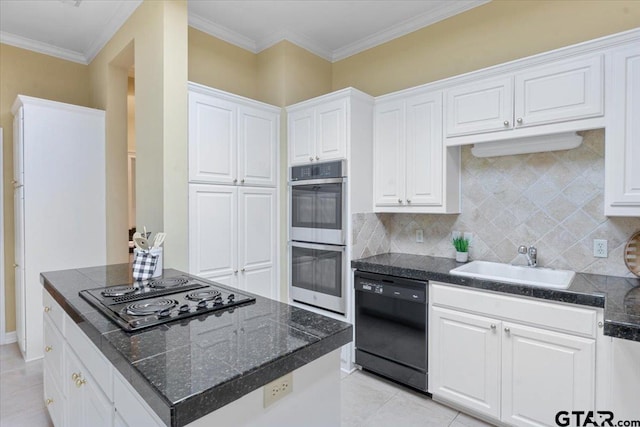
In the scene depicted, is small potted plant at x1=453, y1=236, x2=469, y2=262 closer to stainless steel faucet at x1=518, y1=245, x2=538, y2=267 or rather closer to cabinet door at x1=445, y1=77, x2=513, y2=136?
stainless steel faucet at x1=518, y1=245, x2=538, y2=267

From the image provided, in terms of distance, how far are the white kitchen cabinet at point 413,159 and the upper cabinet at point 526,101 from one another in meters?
0.14

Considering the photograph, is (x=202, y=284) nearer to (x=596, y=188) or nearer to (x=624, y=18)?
(x=596, y=188)

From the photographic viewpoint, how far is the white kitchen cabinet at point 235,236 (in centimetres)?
265

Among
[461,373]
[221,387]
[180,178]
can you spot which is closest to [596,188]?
[461,373]

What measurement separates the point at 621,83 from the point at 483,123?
0.73 meters

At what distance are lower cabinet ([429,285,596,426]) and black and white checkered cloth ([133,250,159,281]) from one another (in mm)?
1848

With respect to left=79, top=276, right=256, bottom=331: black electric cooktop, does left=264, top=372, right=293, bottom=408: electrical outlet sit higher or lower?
lower

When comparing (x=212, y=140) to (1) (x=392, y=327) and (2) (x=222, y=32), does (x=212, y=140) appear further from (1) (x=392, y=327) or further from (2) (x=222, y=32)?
(1) (x=392, y=327)

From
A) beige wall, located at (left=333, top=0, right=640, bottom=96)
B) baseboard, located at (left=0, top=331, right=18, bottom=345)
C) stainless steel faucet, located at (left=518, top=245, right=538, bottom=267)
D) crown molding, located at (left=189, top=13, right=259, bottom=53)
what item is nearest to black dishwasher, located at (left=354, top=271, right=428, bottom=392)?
stainless steel faucet, located at (left=518, top=245, right=538, bottom=267)

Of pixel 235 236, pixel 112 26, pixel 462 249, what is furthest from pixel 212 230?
pixel 112 26

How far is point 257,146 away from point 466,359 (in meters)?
2.34

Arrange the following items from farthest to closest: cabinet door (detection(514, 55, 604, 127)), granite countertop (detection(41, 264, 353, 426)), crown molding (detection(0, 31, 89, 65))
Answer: crown molding (detection(0, 31, 89, 65)), cabinet door (detection(514, 55, 604, 127)), granite countertop (detection(41, 264, 353, 426))

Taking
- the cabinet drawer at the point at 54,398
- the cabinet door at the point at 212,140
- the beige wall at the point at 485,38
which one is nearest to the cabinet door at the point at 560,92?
the beige wall at the point at 485,38

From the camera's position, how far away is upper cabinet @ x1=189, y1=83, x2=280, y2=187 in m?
2.63
